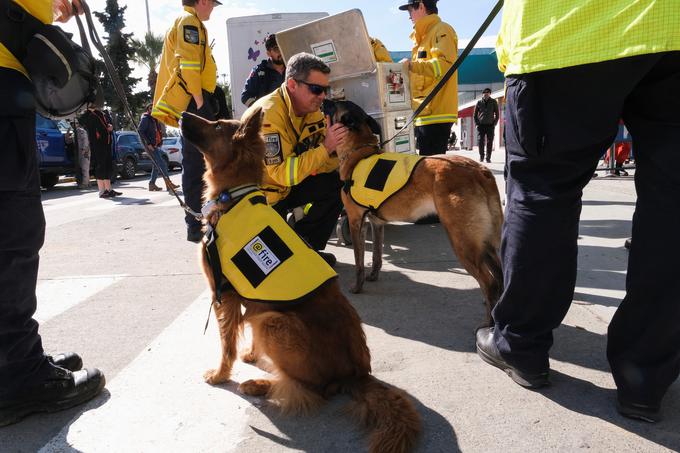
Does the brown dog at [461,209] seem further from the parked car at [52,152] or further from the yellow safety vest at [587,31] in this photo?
the parked car at [52,152]

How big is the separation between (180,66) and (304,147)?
1.75 m

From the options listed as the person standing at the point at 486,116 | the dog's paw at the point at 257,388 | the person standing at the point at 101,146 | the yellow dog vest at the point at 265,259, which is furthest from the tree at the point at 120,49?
the dog's paw at the point at 257,388

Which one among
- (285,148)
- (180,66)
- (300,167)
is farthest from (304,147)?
(180,66)

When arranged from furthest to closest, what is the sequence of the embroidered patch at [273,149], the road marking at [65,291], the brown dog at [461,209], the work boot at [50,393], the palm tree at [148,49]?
the palm tree at [148,49], the embroidered patch at [273,149], the road marking at [65,291], the brown dog at [461,209], the work boot at [50,393]

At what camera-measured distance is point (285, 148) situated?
388cm

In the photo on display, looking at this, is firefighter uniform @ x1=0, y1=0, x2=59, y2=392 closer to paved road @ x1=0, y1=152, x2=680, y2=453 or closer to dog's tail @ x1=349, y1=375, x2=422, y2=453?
paved road @ x1=0, y1=152, x2=680, y2=453

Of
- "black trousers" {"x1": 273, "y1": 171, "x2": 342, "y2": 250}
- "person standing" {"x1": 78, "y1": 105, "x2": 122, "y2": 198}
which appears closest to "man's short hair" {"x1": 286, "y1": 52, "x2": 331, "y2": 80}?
"black trousers" {"x1": 273, "y1": 171, "x2": 342, "y2": 250}

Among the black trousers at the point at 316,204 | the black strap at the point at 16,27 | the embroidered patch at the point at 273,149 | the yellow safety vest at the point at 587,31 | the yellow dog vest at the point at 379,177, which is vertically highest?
the black strap at the point at 16,27

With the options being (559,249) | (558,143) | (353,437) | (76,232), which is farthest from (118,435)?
(76,232)

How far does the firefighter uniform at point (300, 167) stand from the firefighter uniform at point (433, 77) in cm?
134

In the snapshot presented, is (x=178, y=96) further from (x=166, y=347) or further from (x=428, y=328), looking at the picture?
(x=428, y=328)

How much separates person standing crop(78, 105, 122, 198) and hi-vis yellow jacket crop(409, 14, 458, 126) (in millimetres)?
8455

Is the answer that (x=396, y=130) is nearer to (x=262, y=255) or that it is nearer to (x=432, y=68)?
(x=432, y=68)

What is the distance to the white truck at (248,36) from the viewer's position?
9039mm
